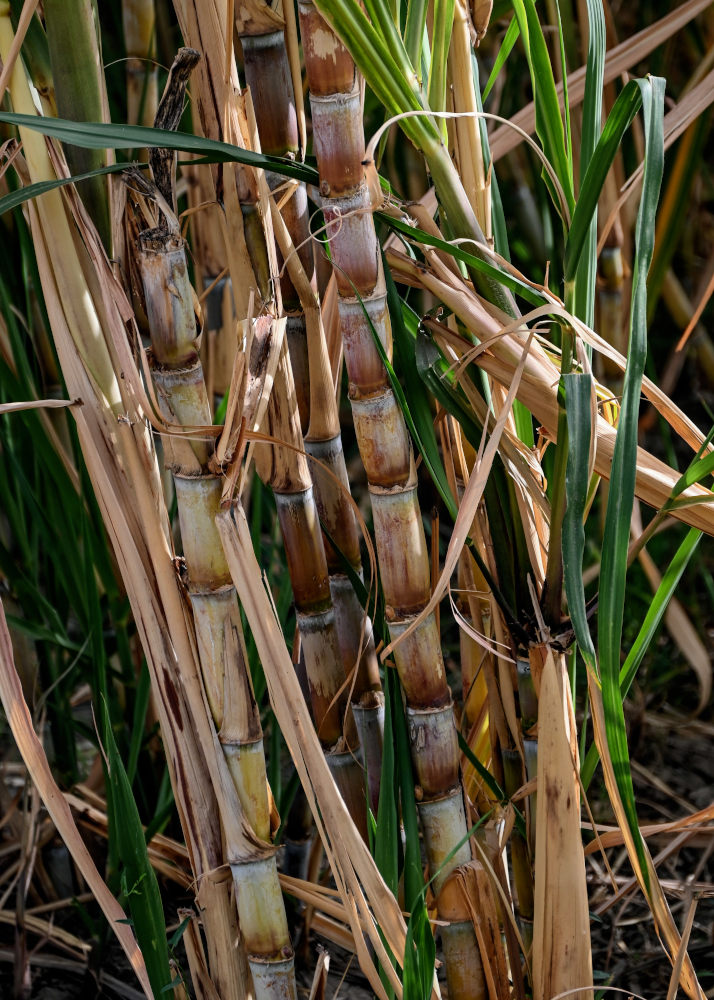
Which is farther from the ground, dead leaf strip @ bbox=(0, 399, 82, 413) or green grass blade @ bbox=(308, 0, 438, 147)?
green grass blade @ bbox=(308, 0, 438, 147)

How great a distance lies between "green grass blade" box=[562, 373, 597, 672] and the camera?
359mm

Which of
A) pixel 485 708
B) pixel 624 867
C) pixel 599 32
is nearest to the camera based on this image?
pixel 599 32

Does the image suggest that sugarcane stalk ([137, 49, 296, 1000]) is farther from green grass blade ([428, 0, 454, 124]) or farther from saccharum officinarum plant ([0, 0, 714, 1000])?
green grass blade ([428, 0, 454, 124])

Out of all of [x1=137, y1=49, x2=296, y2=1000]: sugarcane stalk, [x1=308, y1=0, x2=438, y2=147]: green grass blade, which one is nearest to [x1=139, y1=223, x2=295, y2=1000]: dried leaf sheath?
[x1=137, y1=49, x2=296, y2=1000]: sugarcane stalk

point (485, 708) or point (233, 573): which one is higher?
point (233, 573)

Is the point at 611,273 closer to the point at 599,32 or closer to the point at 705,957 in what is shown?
the point at 599,32

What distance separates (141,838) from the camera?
1.55 feet

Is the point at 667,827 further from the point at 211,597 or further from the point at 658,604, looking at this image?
the point at 211,597

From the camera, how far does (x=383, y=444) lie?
1.42ft

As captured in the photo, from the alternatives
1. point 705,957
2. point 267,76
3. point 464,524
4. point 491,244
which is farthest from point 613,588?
point 705,957

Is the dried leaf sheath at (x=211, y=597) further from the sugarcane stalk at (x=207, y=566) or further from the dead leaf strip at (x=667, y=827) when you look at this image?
the dead leaf strip at (x=667, y=827)

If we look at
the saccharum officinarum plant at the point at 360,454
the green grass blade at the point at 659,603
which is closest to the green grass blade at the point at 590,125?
the saccharum officinarum plant at the point at 360,454

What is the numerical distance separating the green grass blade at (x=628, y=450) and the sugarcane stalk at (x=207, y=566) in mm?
176

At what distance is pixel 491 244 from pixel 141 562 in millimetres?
229
